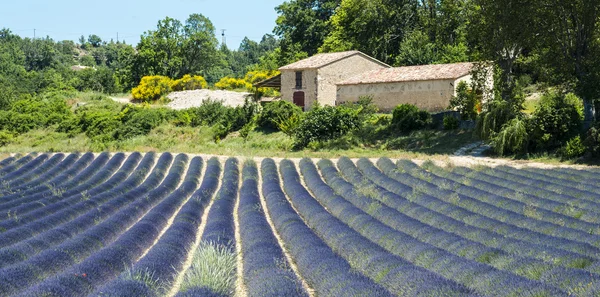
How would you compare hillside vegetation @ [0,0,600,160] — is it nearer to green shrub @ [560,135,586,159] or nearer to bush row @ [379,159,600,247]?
green shrub @ [560,135,586,159]

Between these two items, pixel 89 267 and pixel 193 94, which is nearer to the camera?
pixel 89 267

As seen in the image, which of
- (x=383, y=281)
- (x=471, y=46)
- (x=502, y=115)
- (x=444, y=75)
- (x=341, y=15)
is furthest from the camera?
(x=341, y=15)

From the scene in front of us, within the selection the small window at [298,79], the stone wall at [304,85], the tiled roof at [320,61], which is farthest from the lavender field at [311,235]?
the small window at [298,79]

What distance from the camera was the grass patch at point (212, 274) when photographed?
7121 millimetres

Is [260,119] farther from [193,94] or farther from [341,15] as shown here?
[341,15]

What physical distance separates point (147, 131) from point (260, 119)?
25.4ft

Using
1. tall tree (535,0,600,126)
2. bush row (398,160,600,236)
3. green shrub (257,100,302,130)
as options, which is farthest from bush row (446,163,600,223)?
green shrub (257,100,302,130)

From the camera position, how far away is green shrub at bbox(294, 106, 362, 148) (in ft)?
96.3

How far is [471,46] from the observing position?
41062mm

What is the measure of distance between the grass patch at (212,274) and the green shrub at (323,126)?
20871 millimetres

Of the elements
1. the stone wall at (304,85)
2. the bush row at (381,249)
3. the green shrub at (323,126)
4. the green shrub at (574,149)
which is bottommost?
the bush row at (381,249)

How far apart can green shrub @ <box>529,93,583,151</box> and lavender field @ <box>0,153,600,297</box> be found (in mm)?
3351

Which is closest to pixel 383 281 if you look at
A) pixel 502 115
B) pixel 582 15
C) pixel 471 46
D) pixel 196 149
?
pixel 502 115

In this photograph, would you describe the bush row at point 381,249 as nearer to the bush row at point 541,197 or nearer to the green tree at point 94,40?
the bush row at point 541,197
